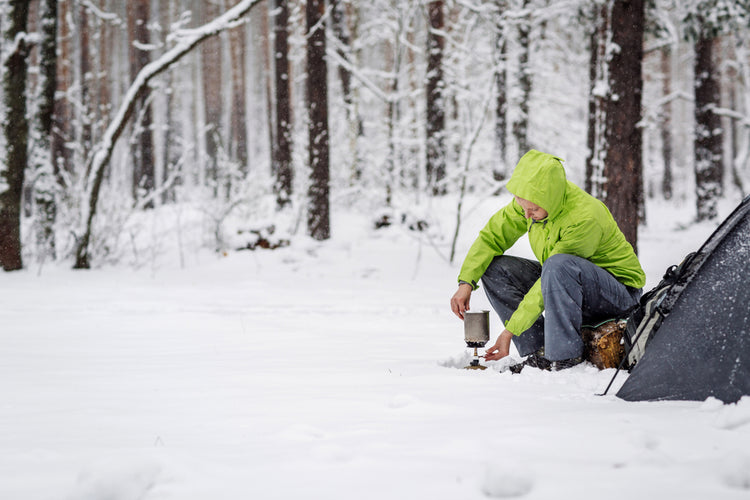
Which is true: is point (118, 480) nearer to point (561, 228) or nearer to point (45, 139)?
point (561, 228)

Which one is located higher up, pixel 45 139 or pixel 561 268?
pixel 45 139

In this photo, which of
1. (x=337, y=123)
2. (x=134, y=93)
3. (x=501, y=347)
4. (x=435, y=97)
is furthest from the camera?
(x=435, y=97)

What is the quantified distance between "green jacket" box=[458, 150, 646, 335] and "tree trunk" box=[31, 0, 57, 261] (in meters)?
6.81

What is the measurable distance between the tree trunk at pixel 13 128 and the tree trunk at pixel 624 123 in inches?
260

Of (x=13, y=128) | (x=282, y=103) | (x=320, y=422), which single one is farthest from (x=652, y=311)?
(x=282, y=103)

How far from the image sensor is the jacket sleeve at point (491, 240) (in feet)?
10.4

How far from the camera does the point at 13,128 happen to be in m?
7.19

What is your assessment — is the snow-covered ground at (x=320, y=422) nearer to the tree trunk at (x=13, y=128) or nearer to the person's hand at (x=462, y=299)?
the person's hand at (x=462, y=299)

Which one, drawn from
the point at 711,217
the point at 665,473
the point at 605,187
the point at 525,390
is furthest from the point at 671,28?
the point at 665,473

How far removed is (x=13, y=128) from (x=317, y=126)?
454 cm

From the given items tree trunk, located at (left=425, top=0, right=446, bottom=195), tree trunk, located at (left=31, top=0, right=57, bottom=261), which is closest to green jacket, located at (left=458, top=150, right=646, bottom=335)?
tree trunk, located at (left=31, top=0, right=57, bottom=261)

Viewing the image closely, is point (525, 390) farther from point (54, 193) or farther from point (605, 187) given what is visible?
point (54, 193)

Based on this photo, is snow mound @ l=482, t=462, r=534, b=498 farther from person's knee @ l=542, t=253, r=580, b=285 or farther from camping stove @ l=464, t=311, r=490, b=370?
camping stove @ l=464, t=311, r=490, b=370

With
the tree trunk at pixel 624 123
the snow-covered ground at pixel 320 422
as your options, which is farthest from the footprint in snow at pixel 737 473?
the tree trunk at pixel 624 123
